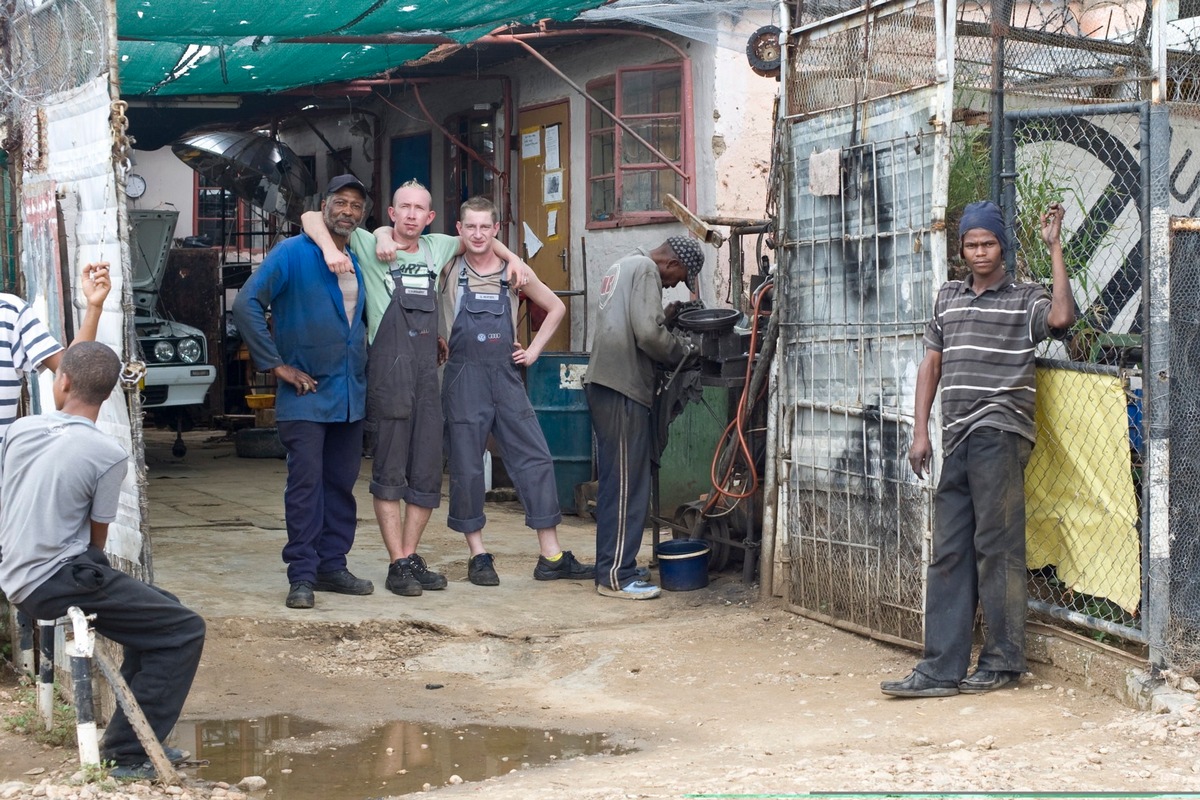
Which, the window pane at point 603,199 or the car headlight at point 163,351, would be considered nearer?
the window pane at point 603,199

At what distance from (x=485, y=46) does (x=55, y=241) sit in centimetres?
642

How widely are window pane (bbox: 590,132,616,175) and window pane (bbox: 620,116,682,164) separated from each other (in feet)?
0.70

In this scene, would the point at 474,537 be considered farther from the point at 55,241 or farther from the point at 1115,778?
the point at 1115,778

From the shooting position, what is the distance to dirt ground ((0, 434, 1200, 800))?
14.1ft

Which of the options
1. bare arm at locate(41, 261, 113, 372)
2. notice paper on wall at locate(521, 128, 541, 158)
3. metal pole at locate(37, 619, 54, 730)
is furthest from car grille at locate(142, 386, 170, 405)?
bare arm at locate(41, 261, 113, 372)

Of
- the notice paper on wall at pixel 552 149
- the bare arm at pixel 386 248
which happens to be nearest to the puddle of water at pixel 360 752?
the bare arm at pixel 386 248

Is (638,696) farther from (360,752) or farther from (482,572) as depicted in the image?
(482,572)

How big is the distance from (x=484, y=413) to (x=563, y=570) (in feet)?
3.42

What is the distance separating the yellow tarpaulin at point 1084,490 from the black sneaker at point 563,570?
2801mm

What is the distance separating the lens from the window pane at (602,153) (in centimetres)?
1103

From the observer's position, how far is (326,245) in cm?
670

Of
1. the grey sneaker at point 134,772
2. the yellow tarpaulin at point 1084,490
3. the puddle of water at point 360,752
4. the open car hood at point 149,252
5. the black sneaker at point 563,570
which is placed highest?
the open car hood at point 149,252

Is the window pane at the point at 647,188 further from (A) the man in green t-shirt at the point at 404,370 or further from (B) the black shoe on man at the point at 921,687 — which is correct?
(B) the black shoe on man at the point at 921,687

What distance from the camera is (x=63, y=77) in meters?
5.23
